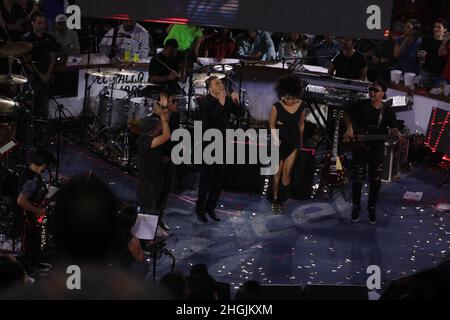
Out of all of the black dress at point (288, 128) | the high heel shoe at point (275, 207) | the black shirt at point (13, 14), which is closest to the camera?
the black dress at point (288, 128)

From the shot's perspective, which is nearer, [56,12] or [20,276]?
[20,276]

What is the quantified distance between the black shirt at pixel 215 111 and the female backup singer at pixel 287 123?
0.49m

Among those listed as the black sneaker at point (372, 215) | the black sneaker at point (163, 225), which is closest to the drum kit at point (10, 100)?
the black sneaker at point (163, 225)

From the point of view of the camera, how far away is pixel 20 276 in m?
4.63

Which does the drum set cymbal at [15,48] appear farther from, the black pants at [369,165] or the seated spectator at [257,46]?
the seated spectator at [257,46]

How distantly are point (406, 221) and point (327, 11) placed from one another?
316 cm

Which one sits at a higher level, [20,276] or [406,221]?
[20,276]

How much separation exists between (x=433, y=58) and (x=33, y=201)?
8121 millimetres

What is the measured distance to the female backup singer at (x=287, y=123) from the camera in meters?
10.5

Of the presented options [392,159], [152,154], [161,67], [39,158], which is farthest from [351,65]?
[39,158]

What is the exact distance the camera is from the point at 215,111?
10516 millimetres
